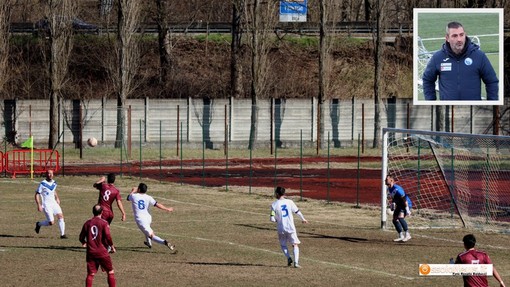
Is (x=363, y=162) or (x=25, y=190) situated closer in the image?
(x=25, y=190)

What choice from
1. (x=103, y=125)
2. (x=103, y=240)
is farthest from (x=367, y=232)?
(x=103, y=125)

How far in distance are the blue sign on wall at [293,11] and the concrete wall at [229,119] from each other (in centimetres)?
1479

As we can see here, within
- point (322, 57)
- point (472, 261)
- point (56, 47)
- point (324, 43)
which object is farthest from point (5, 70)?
point (472, 261)

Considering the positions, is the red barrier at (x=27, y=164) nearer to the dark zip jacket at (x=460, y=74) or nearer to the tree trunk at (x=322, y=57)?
the dark zip jacket at (x=460, y=74)

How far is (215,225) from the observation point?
31.7 metres

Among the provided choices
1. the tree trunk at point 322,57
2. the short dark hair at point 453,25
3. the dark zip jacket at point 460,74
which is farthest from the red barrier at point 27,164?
the tree trunk at point 322,57

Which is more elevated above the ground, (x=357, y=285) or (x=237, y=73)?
(x=237, y=73)

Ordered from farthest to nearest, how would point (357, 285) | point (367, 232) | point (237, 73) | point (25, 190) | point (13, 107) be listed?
point (237, 73) < point (13, 107) < point (25, 190) < point (367, 232) < point (357, 285)

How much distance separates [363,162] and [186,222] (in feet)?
84.9

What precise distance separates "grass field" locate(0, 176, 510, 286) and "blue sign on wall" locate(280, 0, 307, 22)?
44.2 m

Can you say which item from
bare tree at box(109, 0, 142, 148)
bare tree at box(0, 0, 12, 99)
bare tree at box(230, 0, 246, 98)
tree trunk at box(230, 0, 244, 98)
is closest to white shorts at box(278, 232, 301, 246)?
bare tree at box(109, 0, 142, 148)

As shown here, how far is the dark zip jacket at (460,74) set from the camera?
125 feet

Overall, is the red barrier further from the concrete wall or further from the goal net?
the goal net

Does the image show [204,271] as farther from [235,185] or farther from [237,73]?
[237,73]
